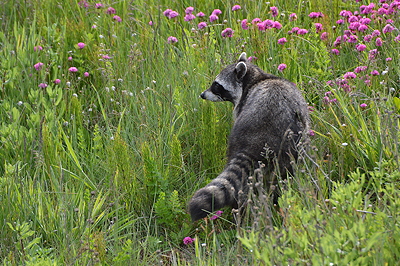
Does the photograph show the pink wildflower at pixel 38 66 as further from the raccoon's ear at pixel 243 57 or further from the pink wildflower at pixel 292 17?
the pink wildflower at pixel 292 17

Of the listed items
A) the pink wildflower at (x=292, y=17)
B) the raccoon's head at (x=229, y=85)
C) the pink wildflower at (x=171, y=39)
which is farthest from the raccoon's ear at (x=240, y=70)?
the pink wildflower at (x=171, y=39)

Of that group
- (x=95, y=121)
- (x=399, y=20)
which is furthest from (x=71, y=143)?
(x=399, y=20)

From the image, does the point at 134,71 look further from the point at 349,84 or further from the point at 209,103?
the point at 349,84

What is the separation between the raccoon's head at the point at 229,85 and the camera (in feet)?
16.1

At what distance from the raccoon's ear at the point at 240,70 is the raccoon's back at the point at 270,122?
562 millimetres

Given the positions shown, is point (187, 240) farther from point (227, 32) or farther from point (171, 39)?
point (171, 39)

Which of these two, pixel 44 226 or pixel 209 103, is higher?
pixel 209 103

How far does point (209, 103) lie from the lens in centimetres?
477

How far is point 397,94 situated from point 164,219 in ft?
7.78

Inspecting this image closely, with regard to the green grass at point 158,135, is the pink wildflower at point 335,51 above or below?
above

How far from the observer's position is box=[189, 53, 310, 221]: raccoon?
363 centimetres

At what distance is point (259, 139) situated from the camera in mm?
4039

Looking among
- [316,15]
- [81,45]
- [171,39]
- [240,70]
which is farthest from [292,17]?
[81,45]

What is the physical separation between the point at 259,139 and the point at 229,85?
106 cm
